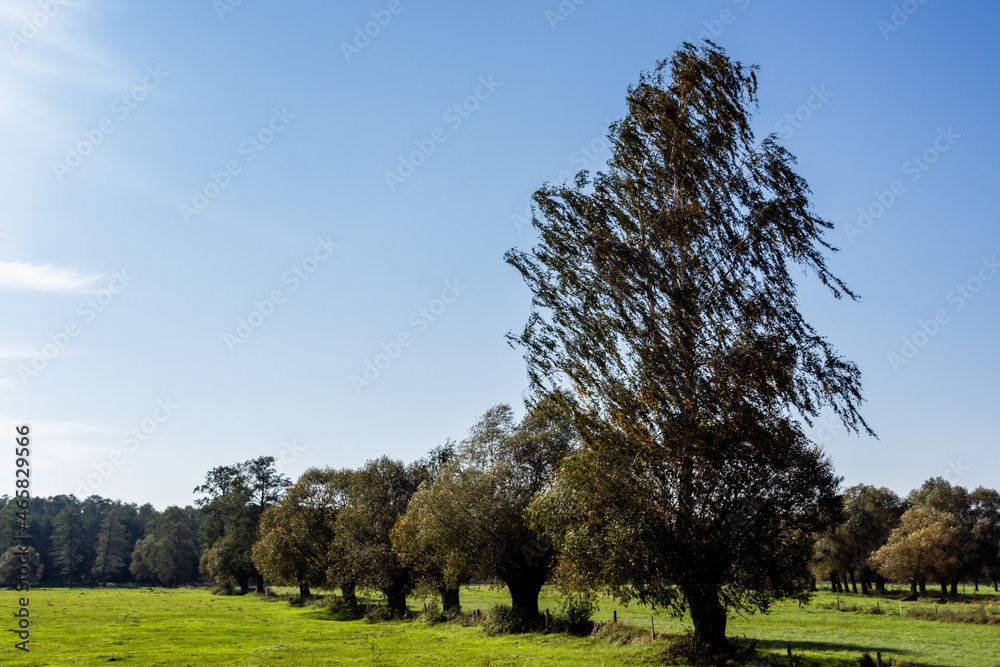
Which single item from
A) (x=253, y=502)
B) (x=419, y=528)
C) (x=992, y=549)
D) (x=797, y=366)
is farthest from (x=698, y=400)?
(x=253, y=502)

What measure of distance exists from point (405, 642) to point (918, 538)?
199 feet

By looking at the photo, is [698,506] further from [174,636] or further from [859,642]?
[174,636]

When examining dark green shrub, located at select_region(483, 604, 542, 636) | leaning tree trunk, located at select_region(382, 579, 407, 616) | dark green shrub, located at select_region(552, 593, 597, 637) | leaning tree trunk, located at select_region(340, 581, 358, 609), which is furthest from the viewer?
leaning tree trunk, located at select_region(340, 581, 358, 609)

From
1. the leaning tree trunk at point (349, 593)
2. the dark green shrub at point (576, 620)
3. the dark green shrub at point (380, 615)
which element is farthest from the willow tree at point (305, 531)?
the dark green shrub at point (576, 620)

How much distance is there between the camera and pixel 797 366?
25234mm

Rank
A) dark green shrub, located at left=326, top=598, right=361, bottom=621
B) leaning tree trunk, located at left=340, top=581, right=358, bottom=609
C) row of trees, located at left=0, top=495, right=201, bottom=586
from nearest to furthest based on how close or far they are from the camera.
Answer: dark green shrub, located at left=326, top=598, right=361, bottom=621, leaning tree trunk, located at left=340, top=581, right=358, bottom=609, row of trees, located at left=0, top=495, right=201, bottom=586

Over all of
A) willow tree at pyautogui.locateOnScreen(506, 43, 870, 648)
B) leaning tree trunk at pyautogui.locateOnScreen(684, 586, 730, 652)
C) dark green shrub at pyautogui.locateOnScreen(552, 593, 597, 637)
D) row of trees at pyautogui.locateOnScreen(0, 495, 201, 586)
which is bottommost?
row of trees at pyautogui.locateOnScreen(0, 495, 201, 586)

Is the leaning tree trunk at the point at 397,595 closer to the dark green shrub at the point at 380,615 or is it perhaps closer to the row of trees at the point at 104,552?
the dark green shrub at the point at 380,615

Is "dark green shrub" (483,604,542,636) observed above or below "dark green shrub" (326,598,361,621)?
above

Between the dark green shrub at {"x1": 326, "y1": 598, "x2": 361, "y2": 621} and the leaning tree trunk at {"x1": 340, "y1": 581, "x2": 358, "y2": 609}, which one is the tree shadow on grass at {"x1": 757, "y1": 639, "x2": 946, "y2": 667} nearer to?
the dark green shrub at {"x1": 326, "y1": 598, "x2": 361, "y2": 621}

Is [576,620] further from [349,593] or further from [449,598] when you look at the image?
[349,593]

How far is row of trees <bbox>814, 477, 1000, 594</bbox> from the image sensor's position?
7162 centimetres

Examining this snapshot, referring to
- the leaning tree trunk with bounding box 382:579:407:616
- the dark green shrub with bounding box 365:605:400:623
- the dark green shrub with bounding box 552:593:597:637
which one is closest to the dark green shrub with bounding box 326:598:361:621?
the dark green shrub with bounding box 365:605:400:623

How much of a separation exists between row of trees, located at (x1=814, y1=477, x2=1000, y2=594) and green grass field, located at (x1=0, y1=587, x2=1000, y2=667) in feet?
51.9
